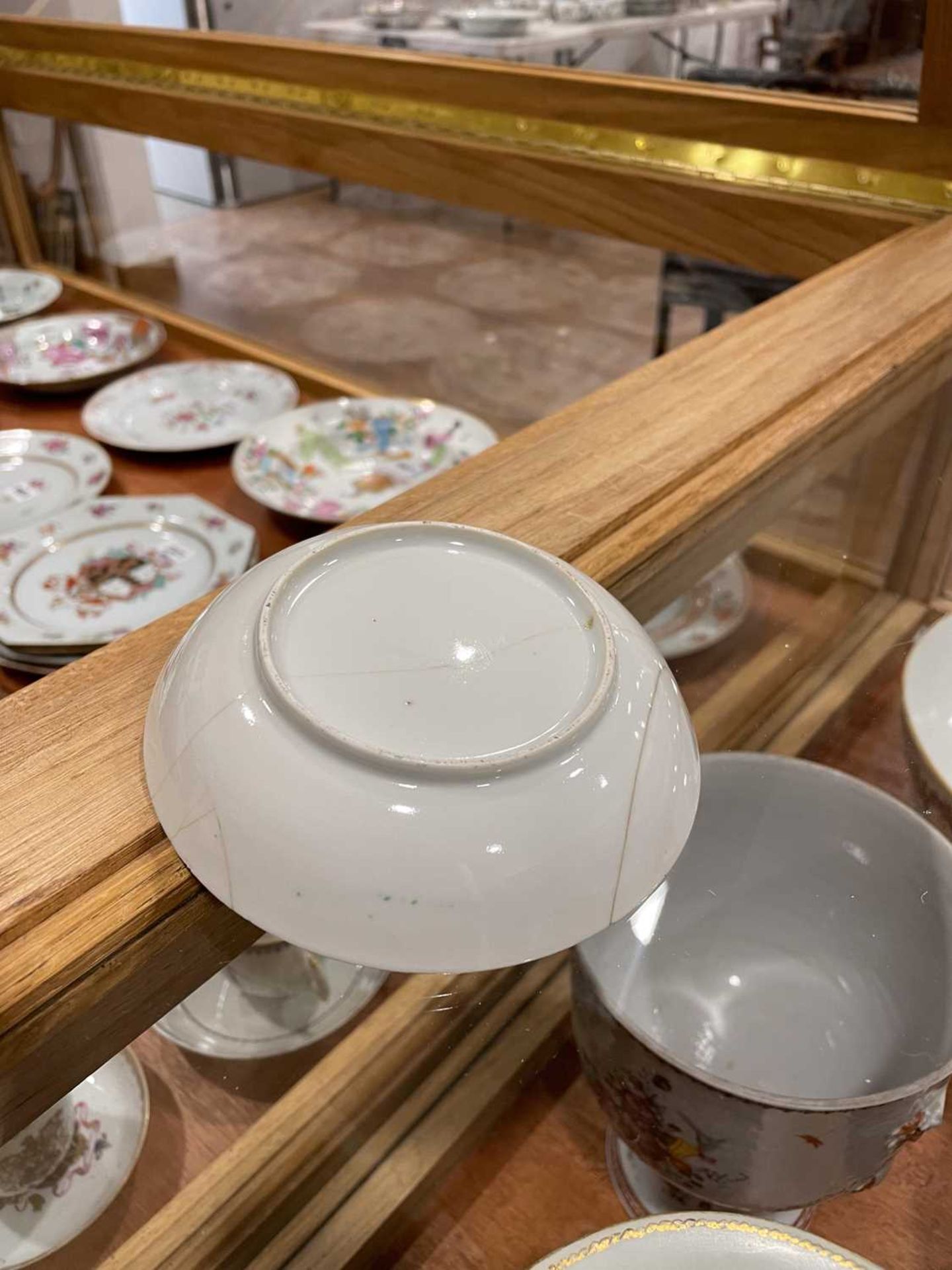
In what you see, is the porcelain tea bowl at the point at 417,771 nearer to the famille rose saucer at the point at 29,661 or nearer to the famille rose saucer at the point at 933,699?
the famille rose saucer at the point at 933,699

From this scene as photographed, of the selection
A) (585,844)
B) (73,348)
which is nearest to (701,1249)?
(585,844)

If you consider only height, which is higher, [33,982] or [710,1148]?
[33,982]

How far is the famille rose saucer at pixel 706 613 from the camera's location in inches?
18.8

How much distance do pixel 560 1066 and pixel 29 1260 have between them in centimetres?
22

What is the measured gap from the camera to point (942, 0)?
0.63 meters

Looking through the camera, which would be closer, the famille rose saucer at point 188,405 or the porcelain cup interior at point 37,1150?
the porcelain cup interior at point 37,1150

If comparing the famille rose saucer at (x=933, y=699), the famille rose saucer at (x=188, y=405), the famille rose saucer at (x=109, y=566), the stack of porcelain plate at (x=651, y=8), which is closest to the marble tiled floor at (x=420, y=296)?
the famille rose saucer at (x=188, y=405)

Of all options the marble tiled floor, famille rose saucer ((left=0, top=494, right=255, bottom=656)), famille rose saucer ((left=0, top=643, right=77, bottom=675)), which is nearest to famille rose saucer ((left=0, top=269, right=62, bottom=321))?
the marble tiled floor

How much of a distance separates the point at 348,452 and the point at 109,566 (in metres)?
0.25

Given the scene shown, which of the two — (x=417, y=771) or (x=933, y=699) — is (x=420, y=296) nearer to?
(x=933, y=699)

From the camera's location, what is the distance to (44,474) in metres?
0.94

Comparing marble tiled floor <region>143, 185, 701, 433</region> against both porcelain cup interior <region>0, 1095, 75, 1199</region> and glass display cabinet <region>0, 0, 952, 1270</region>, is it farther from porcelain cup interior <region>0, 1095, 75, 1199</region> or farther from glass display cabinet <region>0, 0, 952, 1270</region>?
porcelain cup interior <region>0, 1095, 75, 1199</region>

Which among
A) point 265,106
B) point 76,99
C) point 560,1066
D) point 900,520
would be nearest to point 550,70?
point 265,106

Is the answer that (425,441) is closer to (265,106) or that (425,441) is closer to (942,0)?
(265,106)
